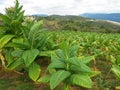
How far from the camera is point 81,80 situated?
171 inches

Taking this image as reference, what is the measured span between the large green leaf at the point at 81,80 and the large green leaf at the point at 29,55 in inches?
44.1

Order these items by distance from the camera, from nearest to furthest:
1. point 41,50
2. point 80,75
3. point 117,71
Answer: point 80,75
point 117,71
point 41,50

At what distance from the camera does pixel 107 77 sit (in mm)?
6191

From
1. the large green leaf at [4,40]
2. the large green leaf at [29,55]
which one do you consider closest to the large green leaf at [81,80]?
the large green leaf at [29,55]

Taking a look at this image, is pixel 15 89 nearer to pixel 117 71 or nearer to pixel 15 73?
pixel 15 73

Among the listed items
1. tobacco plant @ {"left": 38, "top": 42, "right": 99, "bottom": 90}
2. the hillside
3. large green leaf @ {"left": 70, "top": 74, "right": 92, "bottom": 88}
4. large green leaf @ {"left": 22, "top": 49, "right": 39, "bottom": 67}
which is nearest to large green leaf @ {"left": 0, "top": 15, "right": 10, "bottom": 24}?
large green leaf @ {"left": 22, "top": 49, "right": 39, "bottom": 67}

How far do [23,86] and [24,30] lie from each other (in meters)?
1.17

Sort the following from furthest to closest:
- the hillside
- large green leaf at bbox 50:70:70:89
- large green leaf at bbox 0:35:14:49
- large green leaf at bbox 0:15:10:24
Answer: the hillside < large green leaf at bbox 0:15:10:24 < large green leaf at bbox 0:35:14:49 < large green leaf at bbox 50:70:70:89

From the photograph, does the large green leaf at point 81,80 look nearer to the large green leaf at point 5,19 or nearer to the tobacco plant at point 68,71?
the tobacco plant at point 68,71

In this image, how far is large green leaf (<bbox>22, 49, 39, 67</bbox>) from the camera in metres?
5.31

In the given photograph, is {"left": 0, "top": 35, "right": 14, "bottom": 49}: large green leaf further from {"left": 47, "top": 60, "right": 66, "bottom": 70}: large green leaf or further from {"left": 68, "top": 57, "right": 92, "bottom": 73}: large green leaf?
{"left": 68, "top": 57, "right": 92, "bottom": 73}: large green leaf

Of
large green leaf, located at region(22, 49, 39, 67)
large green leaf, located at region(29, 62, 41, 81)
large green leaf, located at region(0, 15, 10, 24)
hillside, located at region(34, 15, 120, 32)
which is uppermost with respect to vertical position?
large green leaf, located at region(0, 15, 10, 24)

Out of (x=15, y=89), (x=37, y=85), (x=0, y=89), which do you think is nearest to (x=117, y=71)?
(x=37, y=85)

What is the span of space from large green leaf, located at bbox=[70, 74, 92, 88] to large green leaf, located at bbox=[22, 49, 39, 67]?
3.67ft
